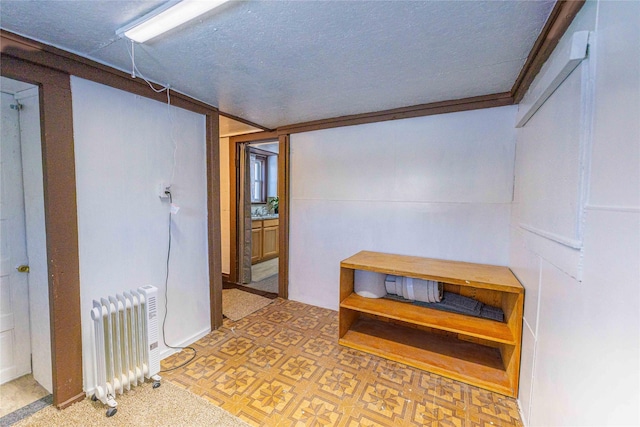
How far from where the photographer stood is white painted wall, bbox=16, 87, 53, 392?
1585 mm

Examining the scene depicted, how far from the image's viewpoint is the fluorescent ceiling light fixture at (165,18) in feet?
3.67

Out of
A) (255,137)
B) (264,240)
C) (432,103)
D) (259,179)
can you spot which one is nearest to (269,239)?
(264,240)

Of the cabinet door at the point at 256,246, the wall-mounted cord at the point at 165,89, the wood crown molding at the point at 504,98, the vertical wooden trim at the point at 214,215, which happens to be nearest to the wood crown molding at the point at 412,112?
the wood crown molding at the point at 504,98

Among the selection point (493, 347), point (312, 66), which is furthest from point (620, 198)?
point (493, 347)

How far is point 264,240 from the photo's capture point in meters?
5.20

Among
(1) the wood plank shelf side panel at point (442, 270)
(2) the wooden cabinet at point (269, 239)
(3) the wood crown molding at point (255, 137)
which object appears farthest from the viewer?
(2) the wooden cabinet at point (269, 239)

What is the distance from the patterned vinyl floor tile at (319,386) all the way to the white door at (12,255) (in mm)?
980

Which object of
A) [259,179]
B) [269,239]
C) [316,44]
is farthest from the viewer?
[259,179]

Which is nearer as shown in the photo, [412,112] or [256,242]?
[412,112]

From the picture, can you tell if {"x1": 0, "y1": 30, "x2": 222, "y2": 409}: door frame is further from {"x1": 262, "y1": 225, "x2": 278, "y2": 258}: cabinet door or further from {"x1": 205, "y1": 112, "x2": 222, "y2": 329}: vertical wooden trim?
{"x1": 262, "y1": 225, "x2": 278, "y2": 258}: cabinet door

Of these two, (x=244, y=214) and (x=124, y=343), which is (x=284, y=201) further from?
(x=124, y=343)

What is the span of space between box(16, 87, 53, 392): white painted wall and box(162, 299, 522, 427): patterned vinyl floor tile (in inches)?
30.1

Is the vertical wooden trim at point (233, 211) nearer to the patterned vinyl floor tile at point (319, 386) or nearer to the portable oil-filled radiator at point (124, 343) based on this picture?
the patterned vinyl floor tile at point (319, 386)

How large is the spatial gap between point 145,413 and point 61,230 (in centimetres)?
121
